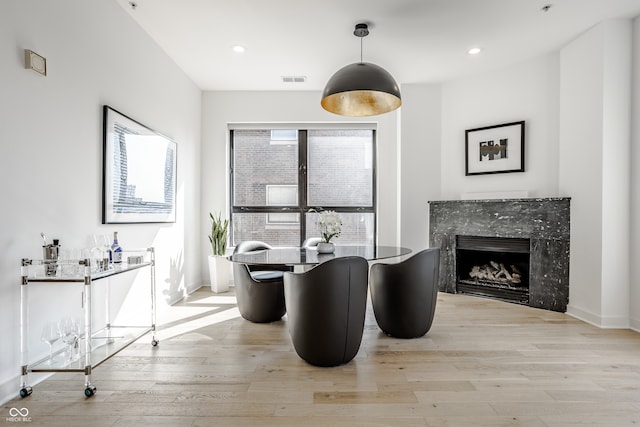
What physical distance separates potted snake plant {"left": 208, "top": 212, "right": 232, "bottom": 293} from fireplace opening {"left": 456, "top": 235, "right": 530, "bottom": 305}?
3.04m

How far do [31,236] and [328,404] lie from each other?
78.3 inches

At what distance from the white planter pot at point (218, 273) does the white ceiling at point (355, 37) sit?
7.80ft

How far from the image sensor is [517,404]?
194 centimetres

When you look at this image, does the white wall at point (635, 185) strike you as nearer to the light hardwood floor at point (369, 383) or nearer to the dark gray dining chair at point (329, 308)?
the light hardwood floor at point (369, 383)

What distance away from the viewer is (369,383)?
2176 mm

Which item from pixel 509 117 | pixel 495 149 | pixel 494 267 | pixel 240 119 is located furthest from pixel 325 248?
pixel 509 117

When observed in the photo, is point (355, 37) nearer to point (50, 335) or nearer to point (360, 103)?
point (360, 103)

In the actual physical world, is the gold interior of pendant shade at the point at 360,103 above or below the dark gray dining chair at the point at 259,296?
above

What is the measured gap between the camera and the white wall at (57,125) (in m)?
2.00

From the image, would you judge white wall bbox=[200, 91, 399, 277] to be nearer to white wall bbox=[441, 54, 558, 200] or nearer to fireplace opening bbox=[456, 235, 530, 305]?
white wall bbox=[441, 54, 558, 200]

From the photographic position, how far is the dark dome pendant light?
8.57ft

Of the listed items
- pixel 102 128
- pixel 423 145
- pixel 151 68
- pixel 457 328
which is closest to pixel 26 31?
pixel 102 128

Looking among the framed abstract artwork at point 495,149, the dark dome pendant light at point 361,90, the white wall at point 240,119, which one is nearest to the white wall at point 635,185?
the framed abstract artwork at point 495,149

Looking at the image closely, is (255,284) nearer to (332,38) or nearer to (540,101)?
(332,38)
